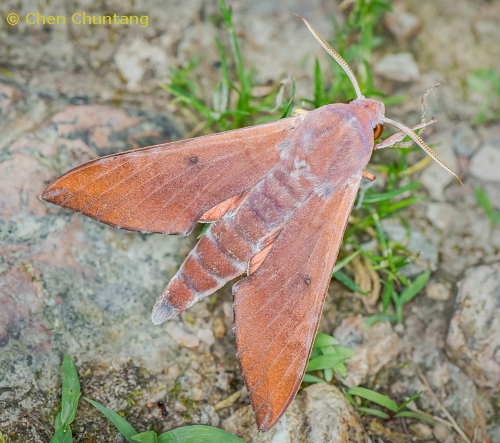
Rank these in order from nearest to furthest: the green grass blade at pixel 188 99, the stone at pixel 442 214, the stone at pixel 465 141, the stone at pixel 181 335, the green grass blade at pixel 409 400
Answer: the green grass blade at pixel 409 400, the stone at pixel 181 335, the green grass blade at pixel 188 99, the stone at pixel 442 214, the stone at pixel 465 141

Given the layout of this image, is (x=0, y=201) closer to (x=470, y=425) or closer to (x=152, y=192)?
(x=152, y=192)

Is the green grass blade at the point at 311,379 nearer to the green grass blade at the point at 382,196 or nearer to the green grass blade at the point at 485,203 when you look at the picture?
the green grass blade at the point at 382,196

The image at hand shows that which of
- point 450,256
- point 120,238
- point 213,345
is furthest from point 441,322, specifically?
point 120,238

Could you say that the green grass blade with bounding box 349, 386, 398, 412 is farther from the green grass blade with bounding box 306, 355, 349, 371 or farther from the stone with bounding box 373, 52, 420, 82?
the stone with bounding box 373, 52, 420, 82

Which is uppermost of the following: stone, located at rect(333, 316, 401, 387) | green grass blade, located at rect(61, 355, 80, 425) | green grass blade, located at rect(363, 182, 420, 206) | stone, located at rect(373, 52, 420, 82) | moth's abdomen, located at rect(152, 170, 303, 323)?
stone, located at rect(373, 52, 420, 82)

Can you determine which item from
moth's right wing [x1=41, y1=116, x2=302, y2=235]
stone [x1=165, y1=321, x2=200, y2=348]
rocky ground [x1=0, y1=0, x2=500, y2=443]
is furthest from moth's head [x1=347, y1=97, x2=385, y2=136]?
stone [x1=165, y1=321, x2=200, y2=348]

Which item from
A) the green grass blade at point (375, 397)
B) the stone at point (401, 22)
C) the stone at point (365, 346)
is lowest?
the green grass blade at point (375, 397)

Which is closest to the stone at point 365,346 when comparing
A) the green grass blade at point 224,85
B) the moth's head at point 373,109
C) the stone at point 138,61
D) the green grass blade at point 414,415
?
the green grass blade at point 414,415
